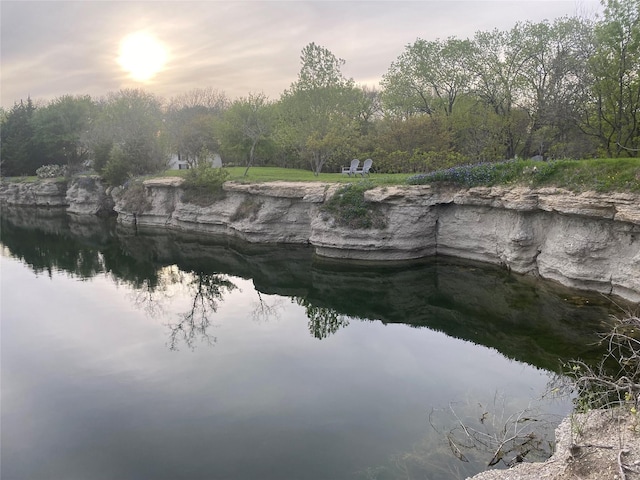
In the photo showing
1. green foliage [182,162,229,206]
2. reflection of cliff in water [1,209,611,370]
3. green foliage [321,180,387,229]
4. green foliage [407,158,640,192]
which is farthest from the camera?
green foliage [182,162,229,206]

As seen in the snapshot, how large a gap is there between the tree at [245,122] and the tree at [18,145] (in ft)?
93.0

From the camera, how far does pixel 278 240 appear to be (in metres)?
25.2

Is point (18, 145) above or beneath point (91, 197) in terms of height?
above

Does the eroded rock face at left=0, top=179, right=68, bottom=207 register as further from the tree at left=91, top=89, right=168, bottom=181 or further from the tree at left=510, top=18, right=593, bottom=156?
the tree at left=510, top=18, right=593, bottom=156

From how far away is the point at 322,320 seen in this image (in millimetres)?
14695

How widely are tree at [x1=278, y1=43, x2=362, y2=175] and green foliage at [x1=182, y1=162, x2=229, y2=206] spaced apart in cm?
Result: 650

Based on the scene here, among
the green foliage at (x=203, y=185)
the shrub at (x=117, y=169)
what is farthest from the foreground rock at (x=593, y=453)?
the shrub at (x=117, y=169)

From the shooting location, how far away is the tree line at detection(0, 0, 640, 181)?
21.9 metres

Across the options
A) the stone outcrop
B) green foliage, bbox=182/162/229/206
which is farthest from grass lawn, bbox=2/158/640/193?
green foliage, bbox=182/162/229/206

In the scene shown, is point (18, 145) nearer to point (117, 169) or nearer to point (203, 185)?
point (117, 169)

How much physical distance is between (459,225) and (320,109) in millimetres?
15937

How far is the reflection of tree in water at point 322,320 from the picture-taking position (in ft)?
44.9

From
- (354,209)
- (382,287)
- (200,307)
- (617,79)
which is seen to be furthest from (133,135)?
(617,79)

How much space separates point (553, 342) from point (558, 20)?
23283 millimetres
